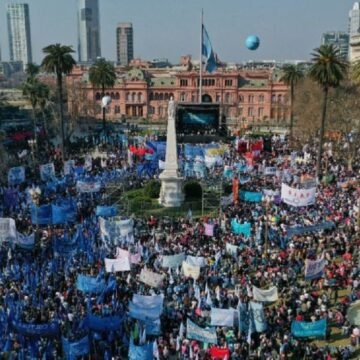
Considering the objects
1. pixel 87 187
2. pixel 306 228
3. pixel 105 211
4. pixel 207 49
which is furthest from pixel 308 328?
pixel 207 49

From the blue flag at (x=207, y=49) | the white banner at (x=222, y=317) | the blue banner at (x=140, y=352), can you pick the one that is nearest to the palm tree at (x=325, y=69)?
the blue flag at (x=207, y=49)

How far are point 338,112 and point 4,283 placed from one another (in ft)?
126

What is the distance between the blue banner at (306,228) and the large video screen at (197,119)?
40.9 meters

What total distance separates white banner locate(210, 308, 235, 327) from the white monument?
63.3 ft

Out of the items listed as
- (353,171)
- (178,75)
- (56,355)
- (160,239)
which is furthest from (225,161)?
(178,75)

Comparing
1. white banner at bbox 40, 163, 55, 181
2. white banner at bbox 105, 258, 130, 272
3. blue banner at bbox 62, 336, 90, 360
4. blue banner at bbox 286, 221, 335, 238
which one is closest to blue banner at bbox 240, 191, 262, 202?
blue banner at bbox 286, 221, 335, 238

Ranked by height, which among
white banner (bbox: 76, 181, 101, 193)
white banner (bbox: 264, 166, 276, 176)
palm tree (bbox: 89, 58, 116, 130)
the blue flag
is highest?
the blue flag

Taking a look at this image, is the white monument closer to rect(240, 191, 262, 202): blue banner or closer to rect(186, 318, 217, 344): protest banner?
rect(240, 191, 262, 202): blue banner

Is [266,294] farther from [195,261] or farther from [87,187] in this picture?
[87,187]

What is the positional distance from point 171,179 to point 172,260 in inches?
566

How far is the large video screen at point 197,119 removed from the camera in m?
69.1

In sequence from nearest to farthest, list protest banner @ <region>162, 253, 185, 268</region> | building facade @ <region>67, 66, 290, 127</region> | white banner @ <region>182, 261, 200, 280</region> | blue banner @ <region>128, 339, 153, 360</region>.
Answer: blue banner @ <region>128, 339, 153, 360</region>, white banner @ <region>182, 261, 200, 280</region>, protest banner @ <region>162, 253, 185, 268</region>, building facade @ <region>67, 66, 290, 127</region>

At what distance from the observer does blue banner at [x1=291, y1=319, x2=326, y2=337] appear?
1928cm

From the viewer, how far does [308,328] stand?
763 inches
